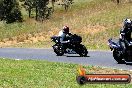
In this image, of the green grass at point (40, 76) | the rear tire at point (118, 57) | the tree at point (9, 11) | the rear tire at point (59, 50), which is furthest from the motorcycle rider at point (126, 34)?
the tree at point (9, 11)

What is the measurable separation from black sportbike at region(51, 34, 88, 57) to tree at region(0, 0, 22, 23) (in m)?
76.8

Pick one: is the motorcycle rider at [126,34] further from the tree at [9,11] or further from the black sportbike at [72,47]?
the tree at [9,11]

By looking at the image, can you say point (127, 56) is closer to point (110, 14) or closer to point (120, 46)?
point (120, 46)

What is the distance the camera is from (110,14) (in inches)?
1821

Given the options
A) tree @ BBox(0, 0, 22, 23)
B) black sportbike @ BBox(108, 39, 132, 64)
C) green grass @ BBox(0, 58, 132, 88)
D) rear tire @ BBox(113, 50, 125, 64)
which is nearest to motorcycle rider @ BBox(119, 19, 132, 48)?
black sportbike @ BBox(108, 39, 132, 64)

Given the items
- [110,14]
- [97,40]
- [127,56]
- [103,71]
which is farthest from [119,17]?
[103,71]

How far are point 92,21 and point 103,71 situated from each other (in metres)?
27.4

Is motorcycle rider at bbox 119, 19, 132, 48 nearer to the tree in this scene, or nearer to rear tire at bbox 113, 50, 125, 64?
rear tire at bbox 113, 50, 125, 64

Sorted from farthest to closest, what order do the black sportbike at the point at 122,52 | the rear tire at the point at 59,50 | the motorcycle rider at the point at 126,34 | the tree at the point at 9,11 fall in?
A: 1. the tree at the point at 9,11
2. the rear tire at the point at 59,50
3. the black sportbike at the point at 122,52
4. the motorcycle rider at the point at 126,34

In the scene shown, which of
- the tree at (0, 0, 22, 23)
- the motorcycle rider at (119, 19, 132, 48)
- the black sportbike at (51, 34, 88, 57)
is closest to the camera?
the motorcycle rider at (119, 19, 132, 48)

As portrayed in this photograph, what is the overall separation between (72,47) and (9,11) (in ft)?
262

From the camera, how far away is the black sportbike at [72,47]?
80.3ft

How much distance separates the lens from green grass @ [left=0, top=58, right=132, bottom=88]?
12.6 m

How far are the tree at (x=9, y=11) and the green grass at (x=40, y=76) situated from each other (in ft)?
278
